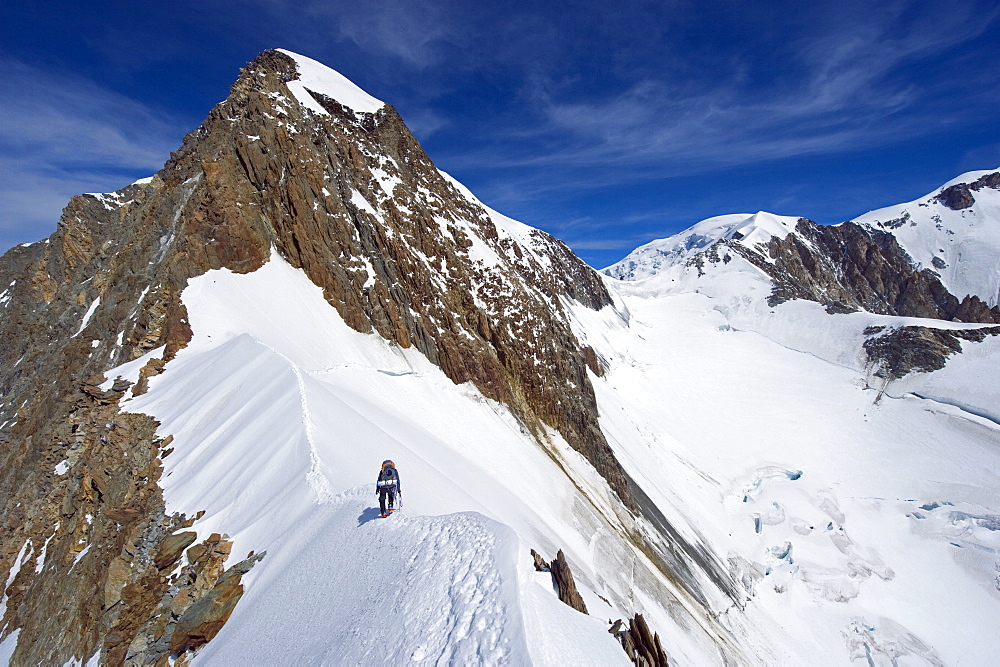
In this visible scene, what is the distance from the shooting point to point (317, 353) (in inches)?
914

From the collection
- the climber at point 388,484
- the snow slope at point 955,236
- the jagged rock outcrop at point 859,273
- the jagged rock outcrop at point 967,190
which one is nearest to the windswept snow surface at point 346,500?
the climber at point 388,484

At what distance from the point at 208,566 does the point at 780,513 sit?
40.4 meters

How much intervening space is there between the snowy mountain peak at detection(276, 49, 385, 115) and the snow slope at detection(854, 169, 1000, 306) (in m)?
128

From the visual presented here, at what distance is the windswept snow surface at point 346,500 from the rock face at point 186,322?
103cm

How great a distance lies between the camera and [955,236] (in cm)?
11106

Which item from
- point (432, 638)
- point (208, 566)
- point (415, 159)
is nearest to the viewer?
point (432, 638)

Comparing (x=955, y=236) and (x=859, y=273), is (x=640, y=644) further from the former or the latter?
(x=955, y=236)

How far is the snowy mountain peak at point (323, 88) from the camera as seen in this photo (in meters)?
35.4

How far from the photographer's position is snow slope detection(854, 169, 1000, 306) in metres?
102

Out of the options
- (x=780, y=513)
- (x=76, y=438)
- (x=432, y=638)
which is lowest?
(x=780, y=513)

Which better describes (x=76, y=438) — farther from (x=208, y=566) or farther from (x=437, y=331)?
(x=437, y=331)

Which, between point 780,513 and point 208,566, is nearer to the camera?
point 208,566

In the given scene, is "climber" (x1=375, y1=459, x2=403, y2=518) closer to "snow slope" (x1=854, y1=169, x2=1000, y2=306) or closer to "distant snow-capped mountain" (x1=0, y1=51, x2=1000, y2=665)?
"distant snow-capped mountain" (x1=0, y1=51, x2=1000, y2=665)

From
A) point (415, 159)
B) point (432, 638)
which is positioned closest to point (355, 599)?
point (432, 638)
